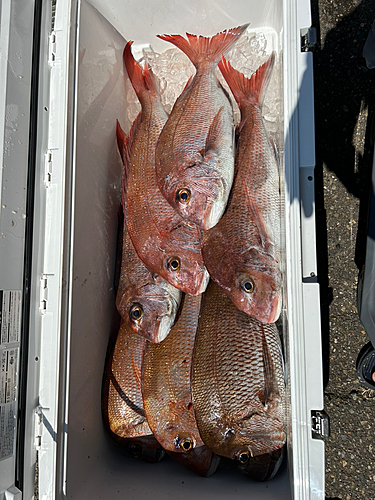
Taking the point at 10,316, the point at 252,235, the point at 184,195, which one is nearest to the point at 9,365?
the point at 10,316

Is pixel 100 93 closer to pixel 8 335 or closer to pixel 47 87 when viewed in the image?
pixel 47 87

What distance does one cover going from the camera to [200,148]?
1.38 meters

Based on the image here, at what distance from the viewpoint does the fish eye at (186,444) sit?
1.36 meters

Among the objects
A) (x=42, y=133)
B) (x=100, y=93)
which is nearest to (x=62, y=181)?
(x=42, y=133)

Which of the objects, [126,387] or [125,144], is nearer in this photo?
[126,387]

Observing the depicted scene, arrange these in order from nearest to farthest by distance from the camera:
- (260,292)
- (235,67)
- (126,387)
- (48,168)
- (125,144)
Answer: (260,292) → (48,168) → (126,387) → (125,144) → (235,67)

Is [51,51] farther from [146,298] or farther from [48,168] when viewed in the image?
[146,298]

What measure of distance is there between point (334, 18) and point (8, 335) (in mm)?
2352

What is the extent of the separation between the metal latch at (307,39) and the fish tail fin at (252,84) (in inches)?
9.7

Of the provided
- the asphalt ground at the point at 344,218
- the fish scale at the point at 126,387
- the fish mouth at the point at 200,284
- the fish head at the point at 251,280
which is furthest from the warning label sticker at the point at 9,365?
the asphalt ground at the point at 344,218

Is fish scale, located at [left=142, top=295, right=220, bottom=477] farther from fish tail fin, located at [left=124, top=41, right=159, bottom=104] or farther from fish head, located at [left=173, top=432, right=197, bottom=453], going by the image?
fish tail fin, located at [left=124, top=41, right=159, bottom=104]

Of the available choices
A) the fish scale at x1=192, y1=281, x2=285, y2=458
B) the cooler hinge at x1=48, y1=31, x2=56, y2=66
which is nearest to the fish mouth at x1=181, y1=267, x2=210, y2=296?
the fish scale at x1=192, y1=281, x2=285, y2=458

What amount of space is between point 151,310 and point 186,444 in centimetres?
54

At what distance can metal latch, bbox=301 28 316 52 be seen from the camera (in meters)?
1.24
